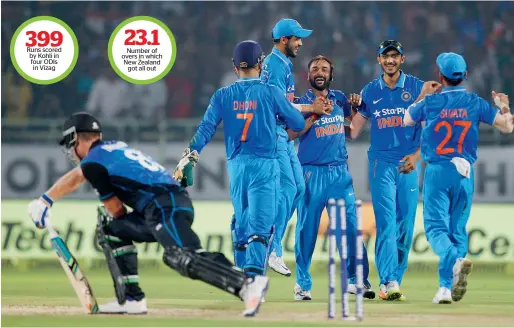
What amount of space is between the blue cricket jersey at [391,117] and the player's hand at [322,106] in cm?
70

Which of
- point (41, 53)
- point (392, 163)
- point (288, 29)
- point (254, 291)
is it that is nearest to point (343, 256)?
point (254, 291)

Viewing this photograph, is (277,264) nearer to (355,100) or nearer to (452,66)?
(355,100)

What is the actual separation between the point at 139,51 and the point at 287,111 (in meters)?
6.89

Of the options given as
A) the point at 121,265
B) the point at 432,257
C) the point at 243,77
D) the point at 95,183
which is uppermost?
the point at 243,77

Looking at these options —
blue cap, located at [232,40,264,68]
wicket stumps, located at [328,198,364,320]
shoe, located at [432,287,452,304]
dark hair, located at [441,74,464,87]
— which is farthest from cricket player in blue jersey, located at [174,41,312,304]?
shoe, located at [432,287,452,304]

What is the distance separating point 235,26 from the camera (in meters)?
21.4

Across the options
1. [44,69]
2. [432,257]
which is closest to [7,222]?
[44,69]

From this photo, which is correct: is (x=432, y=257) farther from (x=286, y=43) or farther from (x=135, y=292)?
(x=135, y=292)

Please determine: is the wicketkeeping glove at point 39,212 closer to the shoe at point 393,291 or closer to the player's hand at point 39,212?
the player's hand at point 39,212

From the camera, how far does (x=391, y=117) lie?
11016 mm

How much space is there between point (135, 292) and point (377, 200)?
9.15ft

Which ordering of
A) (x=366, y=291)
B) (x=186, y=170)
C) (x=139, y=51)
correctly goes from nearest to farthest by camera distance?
1. (x=186, y=170)
2. (x=366, y=291)
3. (x=139, y=51)

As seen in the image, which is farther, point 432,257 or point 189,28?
point 189,28

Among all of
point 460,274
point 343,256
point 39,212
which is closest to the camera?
point 343,256
